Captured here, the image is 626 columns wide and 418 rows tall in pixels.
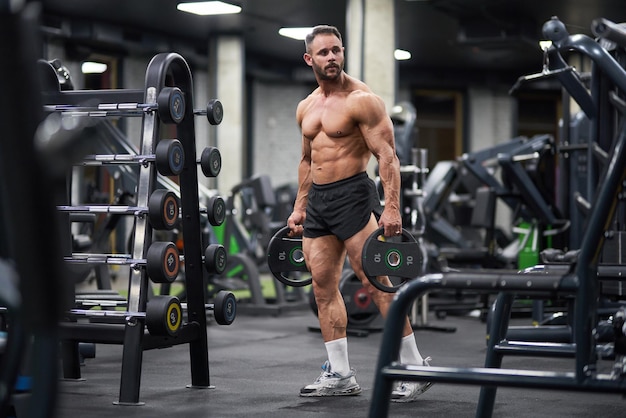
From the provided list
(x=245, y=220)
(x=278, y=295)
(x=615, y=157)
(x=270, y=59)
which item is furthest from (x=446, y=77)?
(x=615, y=157)

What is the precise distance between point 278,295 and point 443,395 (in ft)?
14.6

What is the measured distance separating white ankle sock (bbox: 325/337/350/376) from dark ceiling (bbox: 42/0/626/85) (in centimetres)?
822

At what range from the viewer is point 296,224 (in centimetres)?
417

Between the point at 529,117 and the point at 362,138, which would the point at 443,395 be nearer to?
the point at 362,138

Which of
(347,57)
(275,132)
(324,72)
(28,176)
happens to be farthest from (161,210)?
(275,132)

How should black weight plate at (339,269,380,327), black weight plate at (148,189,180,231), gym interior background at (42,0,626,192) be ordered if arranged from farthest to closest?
gym interior background at (42,0,626,192) → black weight plate at (339,269,380,327) → black weight plate at (148,189,180,231)

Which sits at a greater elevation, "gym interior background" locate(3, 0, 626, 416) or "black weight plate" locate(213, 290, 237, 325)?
"gym interior background" locate(3, 0, 626, 416)

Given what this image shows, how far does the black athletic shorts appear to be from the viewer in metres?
3.95

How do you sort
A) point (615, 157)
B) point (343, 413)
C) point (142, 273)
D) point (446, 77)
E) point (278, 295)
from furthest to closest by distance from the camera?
point (446, 77) < point (278, 295) < point (142, 273) < point (343, 413) < point (615, 157)

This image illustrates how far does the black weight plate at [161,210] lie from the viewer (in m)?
3.76

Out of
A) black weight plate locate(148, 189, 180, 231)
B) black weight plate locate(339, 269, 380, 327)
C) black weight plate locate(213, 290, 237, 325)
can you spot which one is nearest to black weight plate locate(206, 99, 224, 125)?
black weight plate locate(148, 189, 180, 231)

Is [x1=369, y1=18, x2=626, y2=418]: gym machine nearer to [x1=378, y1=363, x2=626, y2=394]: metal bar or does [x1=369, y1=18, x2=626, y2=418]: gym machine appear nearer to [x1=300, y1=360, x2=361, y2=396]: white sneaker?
[x1=378, y1=363, x2=626, y2=394]: metal bar

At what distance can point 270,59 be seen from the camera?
16.5 metres

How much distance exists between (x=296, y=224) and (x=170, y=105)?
0.76m
